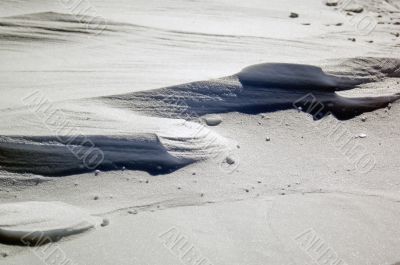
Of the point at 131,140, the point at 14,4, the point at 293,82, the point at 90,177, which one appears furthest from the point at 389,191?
the point at 14,4

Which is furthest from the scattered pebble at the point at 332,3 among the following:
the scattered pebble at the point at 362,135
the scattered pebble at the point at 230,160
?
the scattered pebble at the point at 230,160

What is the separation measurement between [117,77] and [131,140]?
25.3 inches

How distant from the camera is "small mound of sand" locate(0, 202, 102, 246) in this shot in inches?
72.2

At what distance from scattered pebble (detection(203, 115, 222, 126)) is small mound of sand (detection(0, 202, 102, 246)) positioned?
890 mm

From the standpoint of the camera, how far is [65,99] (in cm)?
259

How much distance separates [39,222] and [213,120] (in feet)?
3.61

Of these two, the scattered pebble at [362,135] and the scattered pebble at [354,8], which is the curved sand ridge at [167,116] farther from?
the scattered pebble at [354,8]

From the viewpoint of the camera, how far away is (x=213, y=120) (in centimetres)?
266

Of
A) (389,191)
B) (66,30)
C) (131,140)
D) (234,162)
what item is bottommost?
(389,191)

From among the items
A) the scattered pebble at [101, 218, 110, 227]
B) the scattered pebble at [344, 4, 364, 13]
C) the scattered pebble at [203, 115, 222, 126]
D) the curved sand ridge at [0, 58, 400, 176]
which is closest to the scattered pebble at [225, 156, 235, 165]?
the curved sand ridge at [0, 58, 400, 176]

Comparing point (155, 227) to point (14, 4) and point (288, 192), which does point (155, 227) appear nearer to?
point (288, 192)

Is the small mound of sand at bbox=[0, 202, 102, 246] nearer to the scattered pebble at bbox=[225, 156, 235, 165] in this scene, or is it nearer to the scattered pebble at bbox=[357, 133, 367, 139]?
the scattered pebble at bbox=[225, 156, 235, 165]

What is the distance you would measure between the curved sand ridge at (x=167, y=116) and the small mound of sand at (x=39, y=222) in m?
0.27

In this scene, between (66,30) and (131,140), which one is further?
(66,30)
